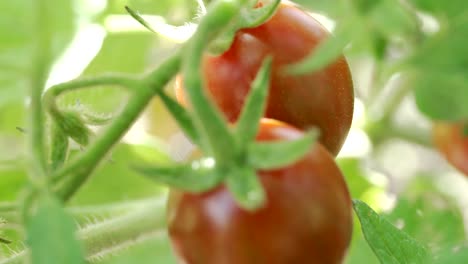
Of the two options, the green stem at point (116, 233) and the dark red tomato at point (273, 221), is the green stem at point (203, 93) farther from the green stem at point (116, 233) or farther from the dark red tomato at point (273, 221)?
the green stem at point (116, 233)

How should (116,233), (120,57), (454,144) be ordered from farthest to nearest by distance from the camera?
(120,57) < (454,144) < (116,233)

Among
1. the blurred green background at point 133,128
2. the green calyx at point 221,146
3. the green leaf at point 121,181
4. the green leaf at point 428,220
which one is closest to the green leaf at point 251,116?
the green calyx at point 221,146

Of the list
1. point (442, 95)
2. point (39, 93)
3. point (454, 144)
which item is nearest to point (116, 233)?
point (39, 93)

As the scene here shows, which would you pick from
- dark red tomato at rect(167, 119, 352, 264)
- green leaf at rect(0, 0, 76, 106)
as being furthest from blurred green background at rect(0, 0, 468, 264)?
dark red tomato at rect(167, 119, 352, 264)

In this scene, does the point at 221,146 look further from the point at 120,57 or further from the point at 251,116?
the point at 120,57

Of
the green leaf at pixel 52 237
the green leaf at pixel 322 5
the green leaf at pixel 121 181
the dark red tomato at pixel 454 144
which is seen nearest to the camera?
the green leaf at pixel 52 237
